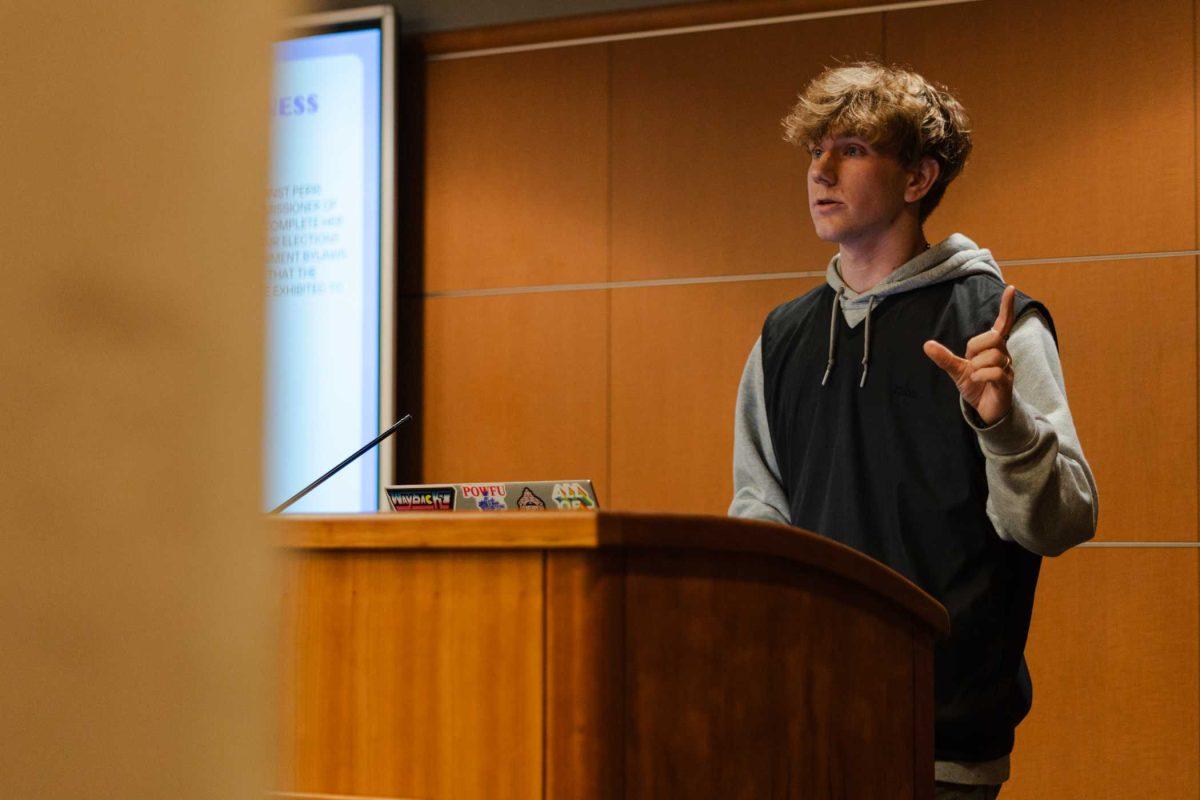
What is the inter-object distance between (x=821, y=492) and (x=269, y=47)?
79.6 inches

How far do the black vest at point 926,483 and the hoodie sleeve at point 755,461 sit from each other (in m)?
0.03

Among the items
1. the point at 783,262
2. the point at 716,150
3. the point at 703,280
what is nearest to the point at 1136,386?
the point at 783,262

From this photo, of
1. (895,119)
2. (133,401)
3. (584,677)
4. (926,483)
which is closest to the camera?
(133,401)

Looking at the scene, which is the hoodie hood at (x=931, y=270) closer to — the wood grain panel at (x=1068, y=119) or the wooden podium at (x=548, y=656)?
the wooden podium at (x=548, y=656)

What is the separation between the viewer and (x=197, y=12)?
0.21m

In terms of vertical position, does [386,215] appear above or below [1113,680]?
above

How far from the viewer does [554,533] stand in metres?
1.01

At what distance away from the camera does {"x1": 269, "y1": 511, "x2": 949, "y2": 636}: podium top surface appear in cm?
101

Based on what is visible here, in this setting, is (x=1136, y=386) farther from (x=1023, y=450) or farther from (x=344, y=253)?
(x=344, y=253)

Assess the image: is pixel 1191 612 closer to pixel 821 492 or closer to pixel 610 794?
pixel 821 492

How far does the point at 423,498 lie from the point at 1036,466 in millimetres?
874

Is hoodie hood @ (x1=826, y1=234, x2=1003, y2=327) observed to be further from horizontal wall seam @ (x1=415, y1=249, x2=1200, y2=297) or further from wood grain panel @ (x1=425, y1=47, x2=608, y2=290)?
wood grain panel @ (x1=425, y1=47, x2=608, y2=290)

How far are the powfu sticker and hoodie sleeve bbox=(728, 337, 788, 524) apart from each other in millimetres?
763

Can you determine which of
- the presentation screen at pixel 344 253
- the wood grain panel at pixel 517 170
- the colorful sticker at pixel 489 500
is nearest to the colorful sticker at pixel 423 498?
the colorful sticker at pixel 489 500
